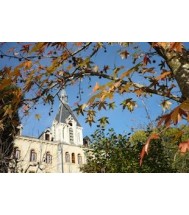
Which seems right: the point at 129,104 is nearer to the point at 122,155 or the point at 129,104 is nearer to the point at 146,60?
the point at 146,60

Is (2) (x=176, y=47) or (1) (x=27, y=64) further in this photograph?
(1) (x=27, y=64)

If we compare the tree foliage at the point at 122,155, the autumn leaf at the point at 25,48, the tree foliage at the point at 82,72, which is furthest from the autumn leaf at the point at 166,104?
the tree foliage at the point at 122,155

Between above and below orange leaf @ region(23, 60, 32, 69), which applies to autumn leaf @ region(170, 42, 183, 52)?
below

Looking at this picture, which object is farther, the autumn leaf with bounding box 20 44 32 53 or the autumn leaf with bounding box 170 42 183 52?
the autumn leaf with bounding box 20 44 32 53

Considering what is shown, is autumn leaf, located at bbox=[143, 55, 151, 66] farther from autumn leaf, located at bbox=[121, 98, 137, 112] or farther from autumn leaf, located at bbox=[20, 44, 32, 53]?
autumn leaf, located at bbox=[20, 44, 32, 53]

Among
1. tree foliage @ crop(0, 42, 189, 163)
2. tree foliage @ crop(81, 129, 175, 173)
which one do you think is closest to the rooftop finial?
tree foliage @ crop(0, 42, 189, 163)

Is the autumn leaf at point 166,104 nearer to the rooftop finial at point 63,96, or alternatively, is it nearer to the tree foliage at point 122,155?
the rooftop finial at point 63,96

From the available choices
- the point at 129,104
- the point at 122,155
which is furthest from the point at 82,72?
the point at 122,155

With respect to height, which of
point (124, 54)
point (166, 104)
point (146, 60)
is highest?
point (124, 54)

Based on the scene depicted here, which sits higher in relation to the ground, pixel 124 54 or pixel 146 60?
pixel 124 54

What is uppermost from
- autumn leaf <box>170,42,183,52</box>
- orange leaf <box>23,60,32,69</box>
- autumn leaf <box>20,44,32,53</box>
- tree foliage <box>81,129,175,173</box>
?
autumn leaf <box>20,44,32,53</box>
